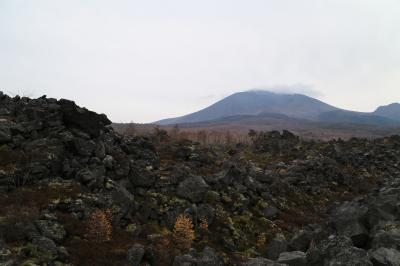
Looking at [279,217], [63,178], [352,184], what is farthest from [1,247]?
[352,184]

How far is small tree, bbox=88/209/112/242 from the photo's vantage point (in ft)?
86.9

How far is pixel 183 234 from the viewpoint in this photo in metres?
31.2

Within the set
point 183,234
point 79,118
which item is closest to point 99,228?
point 183,234

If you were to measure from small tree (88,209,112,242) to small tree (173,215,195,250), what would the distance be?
5835mm

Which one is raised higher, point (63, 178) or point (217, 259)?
point (63, 178)

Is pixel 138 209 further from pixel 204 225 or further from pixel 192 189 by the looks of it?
pixel 192 189

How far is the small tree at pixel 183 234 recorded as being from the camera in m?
30.2

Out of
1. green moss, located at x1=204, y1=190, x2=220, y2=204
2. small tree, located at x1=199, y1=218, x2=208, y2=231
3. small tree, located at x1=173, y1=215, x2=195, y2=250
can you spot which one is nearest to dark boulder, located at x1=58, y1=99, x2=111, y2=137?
green moss, located at x1=204, y1=190, x2=220, y2=204

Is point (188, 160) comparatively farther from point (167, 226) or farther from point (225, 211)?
point (167, 226)

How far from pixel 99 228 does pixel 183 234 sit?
7.49 m

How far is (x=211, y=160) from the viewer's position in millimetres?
58031

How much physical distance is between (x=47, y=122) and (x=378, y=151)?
268 feet

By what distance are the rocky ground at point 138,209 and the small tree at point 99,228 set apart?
23 centimetres

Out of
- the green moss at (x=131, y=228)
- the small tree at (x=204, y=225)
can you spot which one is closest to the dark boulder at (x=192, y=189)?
the small tree at (x=204, y=225)
